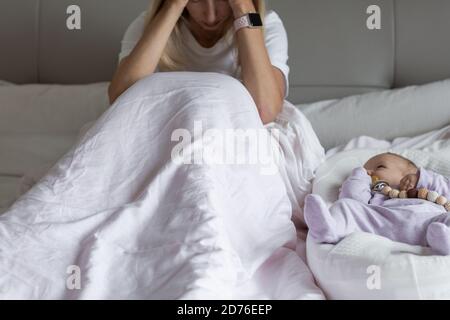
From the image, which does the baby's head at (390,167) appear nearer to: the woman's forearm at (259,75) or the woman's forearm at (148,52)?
the woman's forearm at (259,75)

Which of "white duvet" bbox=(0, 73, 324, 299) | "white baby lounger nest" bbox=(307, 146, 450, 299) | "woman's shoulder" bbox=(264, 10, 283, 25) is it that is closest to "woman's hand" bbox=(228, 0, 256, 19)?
"woman's shoulder" bbox=(264, 10, 283, 25)

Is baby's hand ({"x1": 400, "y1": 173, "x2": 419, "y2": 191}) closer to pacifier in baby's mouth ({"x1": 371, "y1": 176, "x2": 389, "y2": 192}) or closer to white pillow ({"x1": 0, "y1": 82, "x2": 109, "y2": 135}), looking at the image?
pacifier in baby's mouth ({"x1": 371, "y1": 176, "x2": 389, "y2": 192})

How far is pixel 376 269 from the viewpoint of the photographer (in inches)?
38.0

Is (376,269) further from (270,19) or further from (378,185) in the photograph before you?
(270,19)

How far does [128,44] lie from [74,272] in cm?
86

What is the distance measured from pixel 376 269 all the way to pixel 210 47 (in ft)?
2.87

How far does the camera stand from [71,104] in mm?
1871

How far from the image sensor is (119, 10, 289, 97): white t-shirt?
5.37 ft

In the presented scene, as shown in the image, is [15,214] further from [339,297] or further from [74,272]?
[339,297]

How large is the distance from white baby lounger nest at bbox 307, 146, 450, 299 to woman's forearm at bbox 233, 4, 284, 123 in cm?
48

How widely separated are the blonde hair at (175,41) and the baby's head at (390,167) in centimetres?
47

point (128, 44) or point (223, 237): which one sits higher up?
point (128, 44)

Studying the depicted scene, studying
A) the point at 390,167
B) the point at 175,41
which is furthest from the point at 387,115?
the point at 175,41
